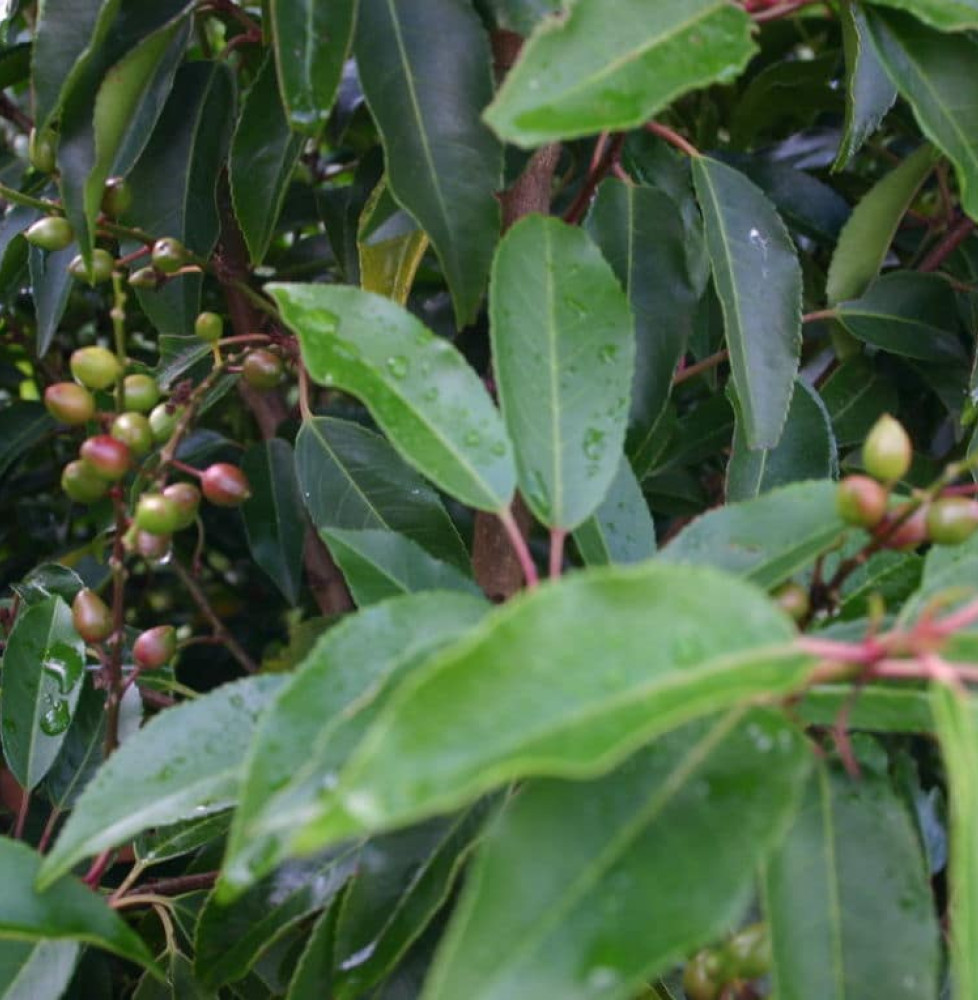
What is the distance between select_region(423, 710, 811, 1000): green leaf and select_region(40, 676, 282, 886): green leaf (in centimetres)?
17

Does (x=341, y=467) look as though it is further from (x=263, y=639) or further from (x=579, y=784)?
(x=263, y=639)

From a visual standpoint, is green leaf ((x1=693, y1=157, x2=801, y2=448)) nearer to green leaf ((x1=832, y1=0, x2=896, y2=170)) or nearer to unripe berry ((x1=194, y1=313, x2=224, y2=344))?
green leaf ((x1=832, y1=0, x2=896, y2=170))

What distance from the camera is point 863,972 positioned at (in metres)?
0.44

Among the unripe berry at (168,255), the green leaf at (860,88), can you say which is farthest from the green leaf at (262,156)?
the green leaf at (860,88)

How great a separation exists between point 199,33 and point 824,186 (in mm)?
593

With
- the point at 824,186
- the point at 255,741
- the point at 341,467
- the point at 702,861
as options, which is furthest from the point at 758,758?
the point at 824,186

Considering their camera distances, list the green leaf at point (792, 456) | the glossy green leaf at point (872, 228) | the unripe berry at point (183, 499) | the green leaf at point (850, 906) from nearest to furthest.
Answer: the green leaf at point (850, 906), the unripe berry at point (183, 499), the green leaf at point (792, 456), the glossy green leaf at point (872, 228)

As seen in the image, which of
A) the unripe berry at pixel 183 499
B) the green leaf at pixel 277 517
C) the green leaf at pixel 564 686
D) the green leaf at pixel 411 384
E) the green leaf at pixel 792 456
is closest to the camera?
the green leaf at pixel 564 686

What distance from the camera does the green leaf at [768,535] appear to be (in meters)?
0.51

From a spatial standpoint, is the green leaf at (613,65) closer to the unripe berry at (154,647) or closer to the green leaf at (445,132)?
the green leaf at (445,132)

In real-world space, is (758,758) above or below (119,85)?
below

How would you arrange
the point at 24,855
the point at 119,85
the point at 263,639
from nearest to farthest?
the point at 24,855 < the point at 119,85 < the point at 263,639

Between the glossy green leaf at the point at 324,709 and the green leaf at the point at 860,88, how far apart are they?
49 centimetres

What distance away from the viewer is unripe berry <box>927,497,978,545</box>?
19.3 inches
